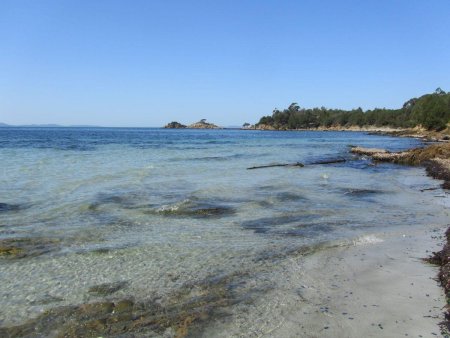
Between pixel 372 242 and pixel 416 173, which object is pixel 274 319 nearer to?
pixel 372 242

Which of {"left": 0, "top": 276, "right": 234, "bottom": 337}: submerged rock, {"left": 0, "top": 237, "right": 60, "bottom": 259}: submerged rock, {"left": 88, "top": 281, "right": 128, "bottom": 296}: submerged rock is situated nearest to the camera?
{"left": 0, "top": 276, "right": 234, "bottom": 337}: submerged rock

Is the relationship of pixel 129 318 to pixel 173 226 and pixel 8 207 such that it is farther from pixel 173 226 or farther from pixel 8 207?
pixel 8 207

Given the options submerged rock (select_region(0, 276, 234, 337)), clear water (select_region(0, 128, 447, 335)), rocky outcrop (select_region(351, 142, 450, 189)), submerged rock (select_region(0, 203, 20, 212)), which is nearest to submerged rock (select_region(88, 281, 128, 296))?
clear water (select_region(0, 128, 447, 335))

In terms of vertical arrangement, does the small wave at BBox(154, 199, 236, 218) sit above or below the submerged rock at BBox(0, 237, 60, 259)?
below

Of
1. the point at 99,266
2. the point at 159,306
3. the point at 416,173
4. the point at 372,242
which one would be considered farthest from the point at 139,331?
the point at 416,173

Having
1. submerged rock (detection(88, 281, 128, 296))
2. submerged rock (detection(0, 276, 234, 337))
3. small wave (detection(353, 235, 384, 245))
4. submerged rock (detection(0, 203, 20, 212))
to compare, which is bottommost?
submerged rock (detection(0, 203, 20, 212))

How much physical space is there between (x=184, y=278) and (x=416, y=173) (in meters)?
25.6

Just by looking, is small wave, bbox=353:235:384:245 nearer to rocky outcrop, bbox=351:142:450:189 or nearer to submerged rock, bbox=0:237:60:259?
submerged rock, bbox=0:237:60:259

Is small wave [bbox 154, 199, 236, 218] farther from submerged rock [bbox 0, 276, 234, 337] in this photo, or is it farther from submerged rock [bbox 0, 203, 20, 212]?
submerged rock [bbox 0, 276, 234, 337]

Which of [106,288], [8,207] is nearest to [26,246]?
[106,288]

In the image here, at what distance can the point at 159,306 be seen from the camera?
698cm

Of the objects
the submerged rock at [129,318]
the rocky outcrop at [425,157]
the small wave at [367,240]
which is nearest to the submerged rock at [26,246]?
the submerged rock at [129,318]

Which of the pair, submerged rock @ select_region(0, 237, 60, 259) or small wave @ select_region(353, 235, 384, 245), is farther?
small wave @ select_region(353, 235, 384, 245)

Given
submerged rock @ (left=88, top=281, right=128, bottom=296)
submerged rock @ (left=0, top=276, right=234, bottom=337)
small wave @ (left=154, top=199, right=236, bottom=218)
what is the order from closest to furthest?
submerged rock @ (left=0, top=276, right=234, bottom=337), submerged rock @ (left=88, top=281, right=128, bottom=296), small wave @ (left=154, top=199, right=236, bottom=218)
